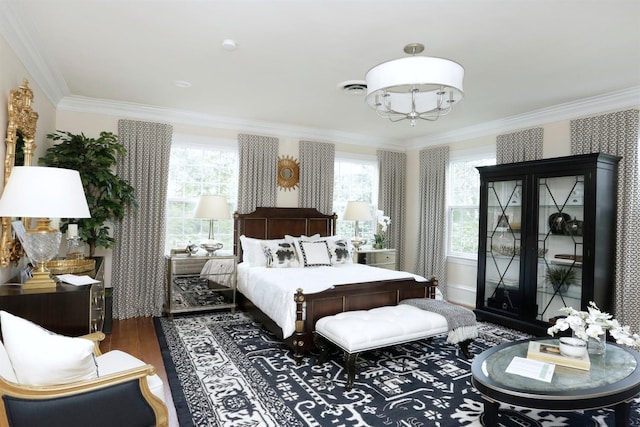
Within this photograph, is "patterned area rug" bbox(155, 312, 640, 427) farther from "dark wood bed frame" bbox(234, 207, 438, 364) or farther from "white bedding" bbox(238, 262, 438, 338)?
"white bedding" bbox(238, 262, 438, 338)

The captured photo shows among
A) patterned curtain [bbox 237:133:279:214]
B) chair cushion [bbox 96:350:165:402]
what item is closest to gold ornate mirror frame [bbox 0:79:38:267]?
chair cushion [bbox 96:350:165:402]

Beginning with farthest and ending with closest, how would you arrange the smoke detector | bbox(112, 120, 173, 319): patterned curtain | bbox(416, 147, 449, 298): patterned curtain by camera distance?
bbox(416, 147, 449, 298): patterned curtain, bbox(112, 120, 173, 319): patterned curtain, the smoke detector

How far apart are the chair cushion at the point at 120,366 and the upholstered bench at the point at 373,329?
1.37 metres

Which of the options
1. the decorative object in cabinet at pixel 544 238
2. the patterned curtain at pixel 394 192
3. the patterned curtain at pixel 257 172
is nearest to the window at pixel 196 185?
the patterned curtain at pixel 257 172

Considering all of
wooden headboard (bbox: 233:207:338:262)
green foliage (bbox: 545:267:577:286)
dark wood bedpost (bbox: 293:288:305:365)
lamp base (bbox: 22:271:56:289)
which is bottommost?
dark wood bedpost (bbox: 293:288:305:365)

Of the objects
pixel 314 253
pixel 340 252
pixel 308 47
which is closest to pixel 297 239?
pixel 314 253

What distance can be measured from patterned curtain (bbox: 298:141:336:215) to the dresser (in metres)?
3.60

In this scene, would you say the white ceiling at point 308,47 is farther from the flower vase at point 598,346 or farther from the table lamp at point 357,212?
the flower vase at point 598,346

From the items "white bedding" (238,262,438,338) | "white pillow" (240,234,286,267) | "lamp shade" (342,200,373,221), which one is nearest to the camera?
"white bedding" (238,262,438,338)

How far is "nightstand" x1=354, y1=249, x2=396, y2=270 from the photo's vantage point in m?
5.97

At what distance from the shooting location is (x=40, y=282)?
8.04ft

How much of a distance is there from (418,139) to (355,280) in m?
3.44

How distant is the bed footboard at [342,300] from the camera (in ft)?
10.9

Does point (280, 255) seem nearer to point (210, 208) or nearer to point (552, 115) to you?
point (210, 208)
